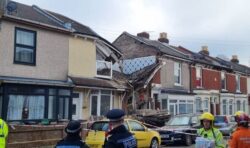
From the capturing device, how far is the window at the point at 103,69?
26.4m

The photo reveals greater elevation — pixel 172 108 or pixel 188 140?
pixel 172 108

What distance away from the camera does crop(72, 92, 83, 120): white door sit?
943 inches

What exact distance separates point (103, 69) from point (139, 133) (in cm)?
1116

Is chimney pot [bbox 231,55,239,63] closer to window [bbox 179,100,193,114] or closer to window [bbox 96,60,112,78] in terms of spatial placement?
window [bbox 179,100,193,114]

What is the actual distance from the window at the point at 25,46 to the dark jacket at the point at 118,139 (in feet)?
54.8

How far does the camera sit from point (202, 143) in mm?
6617

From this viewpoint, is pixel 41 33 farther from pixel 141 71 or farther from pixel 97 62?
pixel 141 71

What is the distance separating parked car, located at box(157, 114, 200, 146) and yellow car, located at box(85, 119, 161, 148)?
2810 millimetres

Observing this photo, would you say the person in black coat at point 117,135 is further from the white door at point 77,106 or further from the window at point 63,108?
the white door at point 77,106

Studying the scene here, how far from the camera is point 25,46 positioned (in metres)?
21.2

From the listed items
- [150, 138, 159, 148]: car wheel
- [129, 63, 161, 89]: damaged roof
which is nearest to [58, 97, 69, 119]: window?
[150, 138, 159, 148]: car wheel

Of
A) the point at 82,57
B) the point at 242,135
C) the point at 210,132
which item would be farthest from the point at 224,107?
the point at 242,135

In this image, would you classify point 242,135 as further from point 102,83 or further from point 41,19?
point 102,83

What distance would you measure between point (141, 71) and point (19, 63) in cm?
1236
